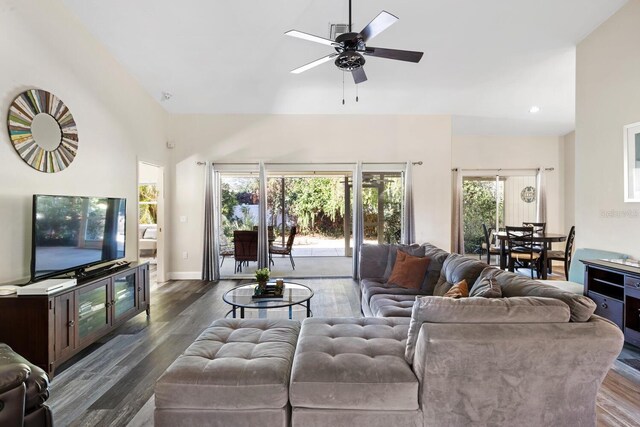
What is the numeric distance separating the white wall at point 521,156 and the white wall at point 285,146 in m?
1.52

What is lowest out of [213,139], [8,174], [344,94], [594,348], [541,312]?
[594,348]

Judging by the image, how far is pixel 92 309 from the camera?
10.2ft

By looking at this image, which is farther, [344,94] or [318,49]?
[344,94]

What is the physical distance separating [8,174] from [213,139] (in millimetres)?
3549

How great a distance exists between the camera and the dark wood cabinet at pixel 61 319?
2521 millimetres

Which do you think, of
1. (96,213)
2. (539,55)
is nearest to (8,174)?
(96,213)

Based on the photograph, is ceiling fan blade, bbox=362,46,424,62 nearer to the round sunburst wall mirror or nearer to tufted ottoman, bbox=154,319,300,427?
tufted ottoman, bbox=154,319,300,427

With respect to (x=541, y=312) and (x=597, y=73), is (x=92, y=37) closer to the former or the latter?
(x=541, y=312)

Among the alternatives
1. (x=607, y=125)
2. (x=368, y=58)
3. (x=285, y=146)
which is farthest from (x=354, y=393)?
(x=285, y=146)

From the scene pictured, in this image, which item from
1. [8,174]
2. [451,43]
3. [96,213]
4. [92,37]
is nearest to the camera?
[8,174]

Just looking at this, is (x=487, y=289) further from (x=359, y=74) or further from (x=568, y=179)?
(x=568, y=179)

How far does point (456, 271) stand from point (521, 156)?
19.2 feet

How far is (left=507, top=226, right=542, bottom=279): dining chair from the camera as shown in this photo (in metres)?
5.38

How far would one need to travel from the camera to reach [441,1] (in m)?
3.57
